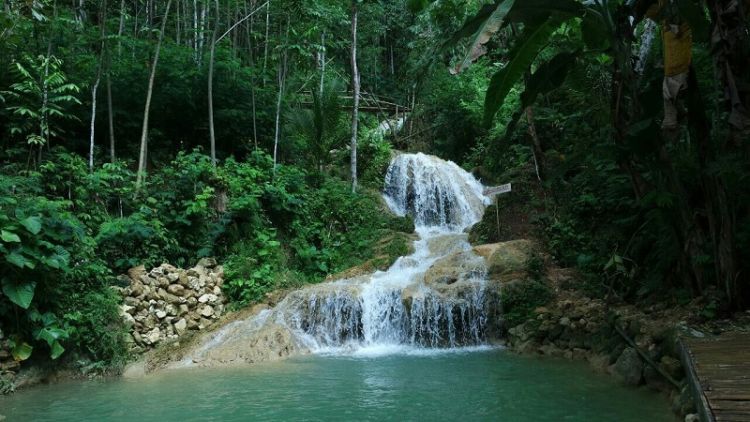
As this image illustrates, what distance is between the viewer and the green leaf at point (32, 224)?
627cm

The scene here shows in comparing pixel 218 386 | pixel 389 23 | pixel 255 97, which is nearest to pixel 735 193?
pixel 218 386

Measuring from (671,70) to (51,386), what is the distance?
24.8ft

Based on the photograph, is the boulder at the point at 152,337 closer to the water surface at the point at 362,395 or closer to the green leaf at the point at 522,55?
the water surface at the point at 362,395

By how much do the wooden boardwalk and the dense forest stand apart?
0.85 meters

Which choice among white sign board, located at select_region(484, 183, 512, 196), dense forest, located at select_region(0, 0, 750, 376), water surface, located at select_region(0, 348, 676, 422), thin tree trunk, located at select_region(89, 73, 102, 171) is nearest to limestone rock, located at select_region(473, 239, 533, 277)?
dense forest, located at select_region(0, 0, 750, 376)

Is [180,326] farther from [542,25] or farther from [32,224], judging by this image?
[542,25]

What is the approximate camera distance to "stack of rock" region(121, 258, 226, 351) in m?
7.77

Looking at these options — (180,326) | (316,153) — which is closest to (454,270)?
(180,326)

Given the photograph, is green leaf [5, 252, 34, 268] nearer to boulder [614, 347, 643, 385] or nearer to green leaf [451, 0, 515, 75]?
green leaf [451, 0, 515, 75]

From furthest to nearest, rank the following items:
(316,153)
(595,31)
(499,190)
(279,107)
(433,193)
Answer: (433,193), (316,153), (279,107), (499,190), (595,31)

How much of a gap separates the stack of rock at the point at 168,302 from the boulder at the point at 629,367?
6053mm

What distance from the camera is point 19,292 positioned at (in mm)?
6164

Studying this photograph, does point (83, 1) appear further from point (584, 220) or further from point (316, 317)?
point (584, 220)

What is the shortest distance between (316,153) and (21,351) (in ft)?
27.0
